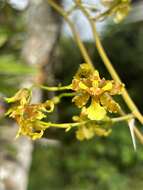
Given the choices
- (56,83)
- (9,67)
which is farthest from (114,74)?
(56,83)

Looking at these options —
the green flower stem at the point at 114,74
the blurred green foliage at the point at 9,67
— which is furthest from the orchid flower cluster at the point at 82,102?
the blurred green foliage at the point at 9,67

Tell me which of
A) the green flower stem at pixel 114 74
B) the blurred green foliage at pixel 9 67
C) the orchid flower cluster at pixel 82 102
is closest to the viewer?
the orchid flower cluster at pixel 82 102

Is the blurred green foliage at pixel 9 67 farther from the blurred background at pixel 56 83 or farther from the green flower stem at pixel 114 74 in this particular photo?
the green flower stem at pixel 114 74

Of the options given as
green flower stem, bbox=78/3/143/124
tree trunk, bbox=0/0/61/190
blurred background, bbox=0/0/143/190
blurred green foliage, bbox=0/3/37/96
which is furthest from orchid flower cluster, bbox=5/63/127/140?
tree trunk, bbox=0/0/61/190

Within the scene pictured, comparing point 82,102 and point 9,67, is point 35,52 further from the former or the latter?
point 82,102

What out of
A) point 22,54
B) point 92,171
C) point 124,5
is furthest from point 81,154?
point 124,5

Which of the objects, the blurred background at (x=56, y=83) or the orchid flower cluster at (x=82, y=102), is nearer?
the orchid flower cluster at (x=82, y=102)

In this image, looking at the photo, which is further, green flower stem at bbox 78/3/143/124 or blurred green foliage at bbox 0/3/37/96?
blurred green foliage at bbox 0/3/37/96

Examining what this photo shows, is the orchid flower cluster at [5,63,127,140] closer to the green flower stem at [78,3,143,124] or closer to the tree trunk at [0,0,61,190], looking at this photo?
the green flower stem at [78,3,143,124]
